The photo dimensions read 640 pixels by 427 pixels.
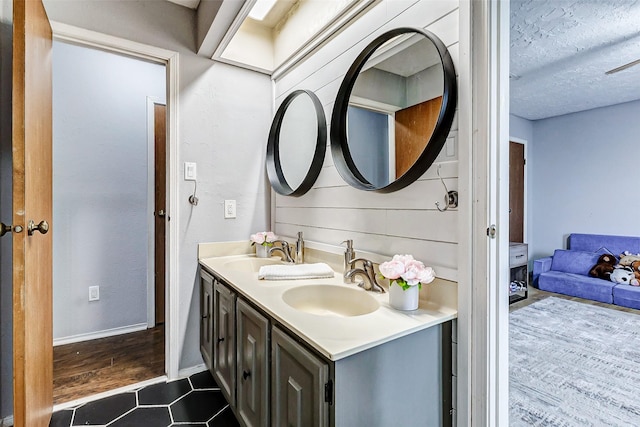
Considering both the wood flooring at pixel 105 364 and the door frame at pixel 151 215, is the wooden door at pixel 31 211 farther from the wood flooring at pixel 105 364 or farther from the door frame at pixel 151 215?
the door frame at pixel 151 215

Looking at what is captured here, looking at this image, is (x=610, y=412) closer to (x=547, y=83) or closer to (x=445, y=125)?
(x=445, y=125)

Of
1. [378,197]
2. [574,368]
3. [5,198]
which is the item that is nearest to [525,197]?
[574,368]

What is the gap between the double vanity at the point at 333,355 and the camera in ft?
2.98

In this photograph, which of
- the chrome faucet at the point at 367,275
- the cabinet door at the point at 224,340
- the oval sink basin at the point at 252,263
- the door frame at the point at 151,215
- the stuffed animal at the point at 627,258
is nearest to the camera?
the chrome faucet at the point at 367,275

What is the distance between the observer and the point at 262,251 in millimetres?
2213

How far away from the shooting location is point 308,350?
38.3 inches

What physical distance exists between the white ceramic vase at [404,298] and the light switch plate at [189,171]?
4.89 feet

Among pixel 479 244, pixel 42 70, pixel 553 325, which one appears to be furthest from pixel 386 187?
pixel 553 325

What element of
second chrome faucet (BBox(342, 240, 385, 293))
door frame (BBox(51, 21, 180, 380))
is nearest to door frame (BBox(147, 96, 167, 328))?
door frame (BBox(51, 21, 180, 380))

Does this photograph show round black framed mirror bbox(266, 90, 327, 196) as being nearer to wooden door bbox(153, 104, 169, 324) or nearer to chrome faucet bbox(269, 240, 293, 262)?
chrome faucet bbox(269, 240, 293, 262)

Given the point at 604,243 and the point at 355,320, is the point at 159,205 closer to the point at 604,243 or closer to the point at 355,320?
the point at 355,320

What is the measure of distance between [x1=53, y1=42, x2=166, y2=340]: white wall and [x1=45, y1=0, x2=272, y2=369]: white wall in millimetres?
650

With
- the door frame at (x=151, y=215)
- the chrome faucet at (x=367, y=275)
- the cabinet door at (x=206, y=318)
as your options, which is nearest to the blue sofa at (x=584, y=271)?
the chrome faucet at (x=367, y=275)

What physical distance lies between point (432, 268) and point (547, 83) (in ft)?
10.7
